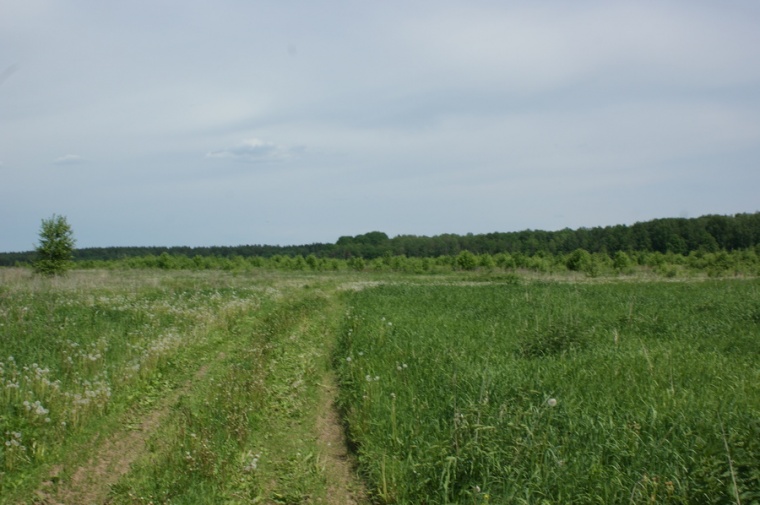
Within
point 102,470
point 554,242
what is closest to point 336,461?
point 102,470

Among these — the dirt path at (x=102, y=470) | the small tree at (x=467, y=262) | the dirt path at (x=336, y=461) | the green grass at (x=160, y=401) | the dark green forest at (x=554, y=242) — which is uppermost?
the dark green forest at (x=554, y=242)

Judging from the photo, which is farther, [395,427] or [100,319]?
[100,319]

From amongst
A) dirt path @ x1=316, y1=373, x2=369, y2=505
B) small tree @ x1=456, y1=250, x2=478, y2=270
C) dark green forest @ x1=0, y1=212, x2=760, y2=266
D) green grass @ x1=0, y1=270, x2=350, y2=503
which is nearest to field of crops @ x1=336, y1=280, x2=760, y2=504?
dirt path @ x1=316, y1=373, x2=369, y2=505

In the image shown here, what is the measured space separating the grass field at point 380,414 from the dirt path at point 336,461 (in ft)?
0.09

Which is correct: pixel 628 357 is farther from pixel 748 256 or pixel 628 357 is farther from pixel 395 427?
pixel 748 256

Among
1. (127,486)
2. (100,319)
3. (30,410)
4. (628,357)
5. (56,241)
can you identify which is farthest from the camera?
(56,241)

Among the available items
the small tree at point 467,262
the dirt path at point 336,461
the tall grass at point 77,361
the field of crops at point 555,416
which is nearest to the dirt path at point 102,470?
the tall grass at point 77,361

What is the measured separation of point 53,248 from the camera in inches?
1238

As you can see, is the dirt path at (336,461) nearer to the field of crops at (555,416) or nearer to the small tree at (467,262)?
the field of crops at (555,416)

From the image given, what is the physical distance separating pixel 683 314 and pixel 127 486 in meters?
15.6

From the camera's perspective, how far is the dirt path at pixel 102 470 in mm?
5480

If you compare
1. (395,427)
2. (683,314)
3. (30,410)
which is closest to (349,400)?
(395,427)

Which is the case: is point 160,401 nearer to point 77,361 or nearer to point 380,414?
point 77,361

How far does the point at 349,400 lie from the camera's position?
838 centimetres
